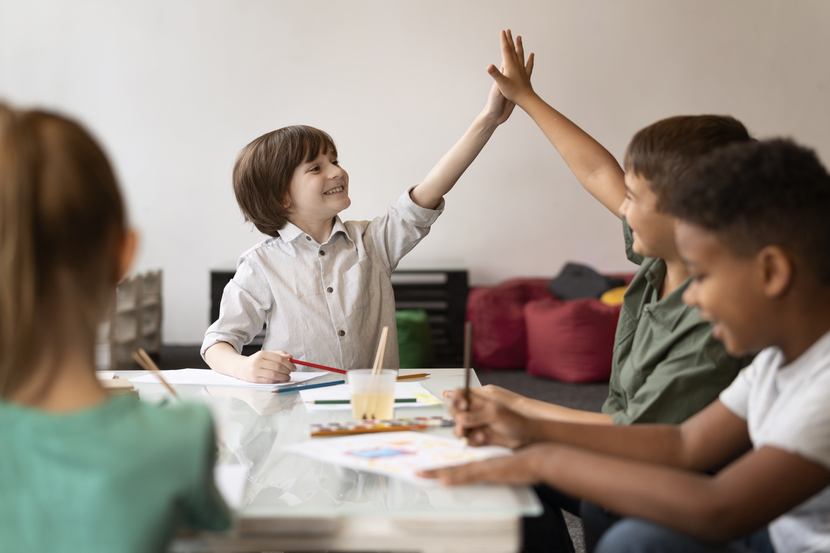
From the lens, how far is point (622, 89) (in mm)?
3902

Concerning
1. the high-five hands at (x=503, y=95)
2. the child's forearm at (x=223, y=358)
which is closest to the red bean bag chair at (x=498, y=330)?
the high-five hands at (x=503, y=95)

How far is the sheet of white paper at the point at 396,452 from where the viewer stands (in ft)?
2.41

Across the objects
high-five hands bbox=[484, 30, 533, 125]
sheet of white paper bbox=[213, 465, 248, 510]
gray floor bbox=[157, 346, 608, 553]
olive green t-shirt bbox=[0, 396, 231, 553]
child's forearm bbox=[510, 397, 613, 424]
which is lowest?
gray floor bbox=[157, 346, 608, 553]

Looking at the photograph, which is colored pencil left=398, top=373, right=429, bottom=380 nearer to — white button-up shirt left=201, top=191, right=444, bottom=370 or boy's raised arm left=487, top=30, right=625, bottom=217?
white button-up shirt left=201, top=191, right=444, bottom=370

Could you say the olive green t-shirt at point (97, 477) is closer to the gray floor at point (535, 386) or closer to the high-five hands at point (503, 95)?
the high-five hands at point (503, 95)

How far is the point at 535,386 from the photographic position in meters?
3.25

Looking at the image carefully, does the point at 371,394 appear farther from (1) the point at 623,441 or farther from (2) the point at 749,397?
(2) the point at 749,397

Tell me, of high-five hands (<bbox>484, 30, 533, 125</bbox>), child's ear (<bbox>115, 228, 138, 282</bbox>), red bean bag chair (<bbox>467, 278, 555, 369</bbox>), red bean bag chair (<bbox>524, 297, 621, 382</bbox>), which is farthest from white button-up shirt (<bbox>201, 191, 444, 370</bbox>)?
red bean bag chair (<bbox>467, 278, 555, 369</bbox>)

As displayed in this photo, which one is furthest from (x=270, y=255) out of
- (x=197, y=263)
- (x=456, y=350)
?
(x=197, y=263)

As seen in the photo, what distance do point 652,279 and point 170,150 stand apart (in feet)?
11.2

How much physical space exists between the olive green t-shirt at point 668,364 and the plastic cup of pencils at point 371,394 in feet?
1.09

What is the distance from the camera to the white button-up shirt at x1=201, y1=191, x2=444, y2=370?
4.99ft

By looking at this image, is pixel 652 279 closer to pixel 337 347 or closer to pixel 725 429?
pixel 725 429

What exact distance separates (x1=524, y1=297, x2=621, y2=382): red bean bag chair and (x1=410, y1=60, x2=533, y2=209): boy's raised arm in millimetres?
1875
